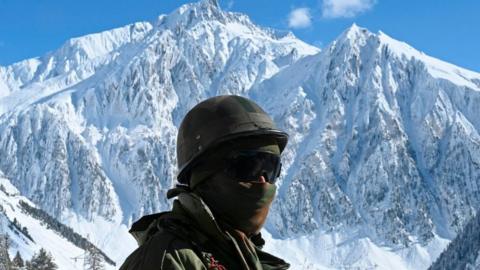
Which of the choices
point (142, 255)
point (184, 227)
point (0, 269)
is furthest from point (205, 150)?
point (0, 269)

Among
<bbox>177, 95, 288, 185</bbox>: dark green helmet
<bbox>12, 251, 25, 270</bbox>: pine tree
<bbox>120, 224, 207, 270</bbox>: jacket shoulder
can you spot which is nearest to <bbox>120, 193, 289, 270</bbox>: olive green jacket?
<bbox>120, 224, 207, 270</bbox>: jacket shoulder

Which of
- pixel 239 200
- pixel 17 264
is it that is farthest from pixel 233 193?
pixel 17 264

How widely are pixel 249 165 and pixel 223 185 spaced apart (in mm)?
190

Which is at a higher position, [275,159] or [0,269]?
[275,159]

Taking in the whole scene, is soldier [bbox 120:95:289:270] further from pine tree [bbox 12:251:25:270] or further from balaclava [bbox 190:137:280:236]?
pine tree [bbox 12:251:25:270]

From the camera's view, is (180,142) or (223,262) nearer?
(223,262)

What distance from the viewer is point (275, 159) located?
4.72 m

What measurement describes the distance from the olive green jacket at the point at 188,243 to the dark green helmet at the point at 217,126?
27 cm

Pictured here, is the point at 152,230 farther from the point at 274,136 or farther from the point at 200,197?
the point at 274,136

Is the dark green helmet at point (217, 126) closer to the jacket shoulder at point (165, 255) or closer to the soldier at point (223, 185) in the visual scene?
the soldier at point (223, 185)

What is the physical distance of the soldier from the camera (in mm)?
4273

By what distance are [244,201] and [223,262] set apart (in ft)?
1.20

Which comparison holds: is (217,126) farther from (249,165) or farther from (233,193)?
(233,193)

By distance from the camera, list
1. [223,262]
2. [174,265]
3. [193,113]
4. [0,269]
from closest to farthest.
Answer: [174,265] → [223,262] → [193,113] → [0,269]
